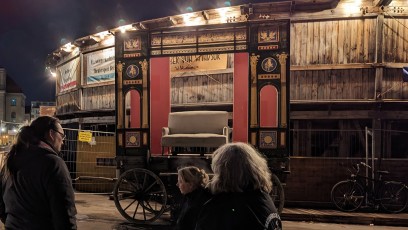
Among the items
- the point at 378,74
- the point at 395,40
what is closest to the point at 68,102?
the point at 378,74

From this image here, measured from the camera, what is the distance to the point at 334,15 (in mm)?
10719

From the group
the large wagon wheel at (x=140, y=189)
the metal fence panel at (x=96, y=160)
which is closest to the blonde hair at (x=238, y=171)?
the large wagon wheel at (x=140, y=189)

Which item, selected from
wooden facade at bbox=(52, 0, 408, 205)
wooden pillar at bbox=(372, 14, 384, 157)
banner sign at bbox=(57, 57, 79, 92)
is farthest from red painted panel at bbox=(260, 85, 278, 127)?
banner sign at bbox=(57, 57, 79, 92)

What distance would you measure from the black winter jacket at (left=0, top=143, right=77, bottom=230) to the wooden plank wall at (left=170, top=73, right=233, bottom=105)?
361 inches

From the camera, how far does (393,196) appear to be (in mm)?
9586

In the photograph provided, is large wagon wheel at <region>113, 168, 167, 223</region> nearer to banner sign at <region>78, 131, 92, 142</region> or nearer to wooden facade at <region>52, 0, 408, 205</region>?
wooden facade at <region>52, 0, 408, 205</region>

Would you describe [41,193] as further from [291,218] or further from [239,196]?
[291,218]

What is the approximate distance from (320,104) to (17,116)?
221 ft

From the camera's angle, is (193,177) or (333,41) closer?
(193,177)

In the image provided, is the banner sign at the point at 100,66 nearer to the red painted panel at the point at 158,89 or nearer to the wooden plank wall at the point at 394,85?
the red painted panel at the point at 158,89

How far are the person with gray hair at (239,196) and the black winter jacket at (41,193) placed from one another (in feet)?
3.40

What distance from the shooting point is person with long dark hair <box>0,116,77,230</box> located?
2.64m

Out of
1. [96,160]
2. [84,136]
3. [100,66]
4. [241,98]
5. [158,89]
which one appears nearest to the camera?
[241,98]

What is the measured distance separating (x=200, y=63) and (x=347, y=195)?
5872 millimetres
